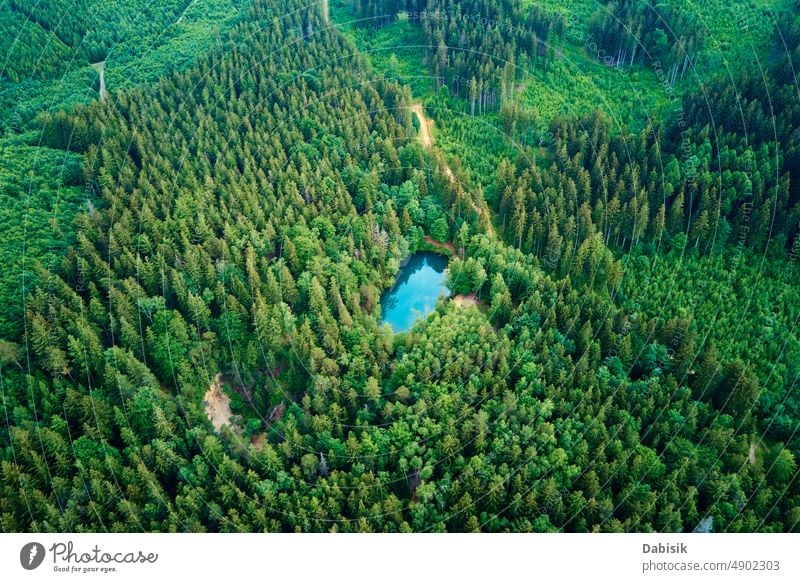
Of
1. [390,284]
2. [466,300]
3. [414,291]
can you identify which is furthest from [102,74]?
[466,300]

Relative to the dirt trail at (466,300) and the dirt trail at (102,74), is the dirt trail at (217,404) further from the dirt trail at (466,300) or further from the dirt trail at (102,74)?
the dirt trail at (102,74)

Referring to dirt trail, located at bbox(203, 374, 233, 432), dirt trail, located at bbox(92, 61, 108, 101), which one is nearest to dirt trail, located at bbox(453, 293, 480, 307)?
dirt trail, located at bbox(203, 374, 233, 432)

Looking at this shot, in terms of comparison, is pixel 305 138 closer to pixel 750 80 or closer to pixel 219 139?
A: pixel 219 139

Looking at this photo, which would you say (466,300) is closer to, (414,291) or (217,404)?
(414,291)

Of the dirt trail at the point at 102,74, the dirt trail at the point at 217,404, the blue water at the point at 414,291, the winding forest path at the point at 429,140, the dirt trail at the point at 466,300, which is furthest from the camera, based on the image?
the dirt trail at the point at 102,74

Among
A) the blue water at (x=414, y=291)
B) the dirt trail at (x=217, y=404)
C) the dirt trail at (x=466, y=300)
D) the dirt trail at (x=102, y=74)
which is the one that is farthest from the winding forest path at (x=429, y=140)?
the dirt trail at (x=102, y=74)
